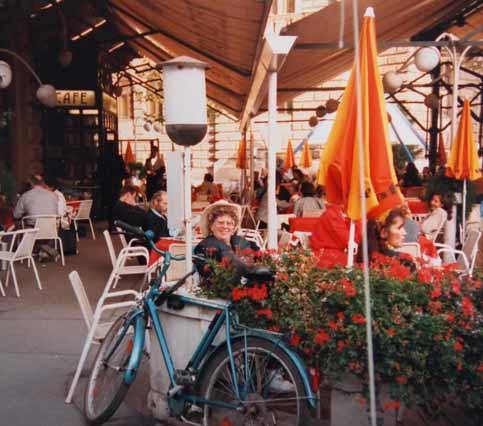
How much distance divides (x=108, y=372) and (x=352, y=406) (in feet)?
5.08

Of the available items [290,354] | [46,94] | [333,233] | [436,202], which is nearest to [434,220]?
[436,202]

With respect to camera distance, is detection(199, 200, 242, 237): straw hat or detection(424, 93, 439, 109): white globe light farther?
detection(424, 93, 439, 109): white globe light

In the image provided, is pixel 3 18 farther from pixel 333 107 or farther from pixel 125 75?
pixel 333 107

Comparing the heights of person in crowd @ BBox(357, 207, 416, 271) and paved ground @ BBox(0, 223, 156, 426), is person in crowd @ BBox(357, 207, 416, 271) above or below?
above

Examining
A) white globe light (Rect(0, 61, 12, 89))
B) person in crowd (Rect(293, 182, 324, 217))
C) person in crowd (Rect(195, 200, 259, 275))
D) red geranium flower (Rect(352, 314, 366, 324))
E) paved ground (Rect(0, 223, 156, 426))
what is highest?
white globe light (Rect(0, 61, 12, 89))

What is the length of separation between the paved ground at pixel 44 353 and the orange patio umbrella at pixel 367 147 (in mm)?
1998

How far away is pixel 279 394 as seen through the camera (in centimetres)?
331

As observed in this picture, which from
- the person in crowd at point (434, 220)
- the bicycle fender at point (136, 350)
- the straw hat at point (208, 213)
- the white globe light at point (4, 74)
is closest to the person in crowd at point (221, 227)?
the straw hat at point (208, 213)

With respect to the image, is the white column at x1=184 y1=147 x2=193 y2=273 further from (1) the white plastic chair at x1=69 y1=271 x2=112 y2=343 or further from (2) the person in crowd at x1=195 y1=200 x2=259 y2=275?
(1) the white plastic chair at x1=69 y1=271 x2=112 y2=343

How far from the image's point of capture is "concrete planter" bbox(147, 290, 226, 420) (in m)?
3.66

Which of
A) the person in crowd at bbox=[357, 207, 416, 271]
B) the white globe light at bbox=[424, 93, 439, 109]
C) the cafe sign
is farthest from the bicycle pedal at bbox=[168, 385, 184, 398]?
the cafe sign

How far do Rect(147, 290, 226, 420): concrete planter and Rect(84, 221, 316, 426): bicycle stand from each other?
0.25ft

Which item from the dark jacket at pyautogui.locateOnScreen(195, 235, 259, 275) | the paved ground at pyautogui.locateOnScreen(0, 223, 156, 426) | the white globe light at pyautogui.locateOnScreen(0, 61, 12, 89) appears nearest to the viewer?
the paved ground at pyautogui.locateOnScreen(0, 223, 156, 426)

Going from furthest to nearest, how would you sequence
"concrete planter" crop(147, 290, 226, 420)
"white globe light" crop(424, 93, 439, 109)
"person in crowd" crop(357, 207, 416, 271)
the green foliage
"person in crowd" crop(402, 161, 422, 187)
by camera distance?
"person in crowd" crop(402, 161, 422, 187), "white globe light" crop(424, 93, 439, 109), "person in crowd" crop(357, 207, 416, 271), "concrete planter" crop(147, 290, 226, 420), the green foliage
